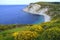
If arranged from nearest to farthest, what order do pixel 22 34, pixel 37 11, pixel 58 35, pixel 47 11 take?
pixel 58 35
pixel 22 34
pixel 47 11
pixel 37 11

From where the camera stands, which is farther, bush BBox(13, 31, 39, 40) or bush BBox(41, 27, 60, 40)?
bush BBox(13, 31, 39, 40)

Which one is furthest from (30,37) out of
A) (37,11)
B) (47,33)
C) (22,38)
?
(37,11)

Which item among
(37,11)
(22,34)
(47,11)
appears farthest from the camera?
(37,11)

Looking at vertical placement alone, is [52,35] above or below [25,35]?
above

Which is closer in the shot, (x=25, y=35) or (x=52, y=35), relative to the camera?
(x=52, y=35)

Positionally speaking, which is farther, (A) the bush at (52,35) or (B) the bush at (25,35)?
(B) the bush at (25,35)

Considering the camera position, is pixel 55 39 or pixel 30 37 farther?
pixel 30 37

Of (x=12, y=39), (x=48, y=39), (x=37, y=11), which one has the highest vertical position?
(x=48, y=39)

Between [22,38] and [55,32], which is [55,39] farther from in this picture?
[22,38]

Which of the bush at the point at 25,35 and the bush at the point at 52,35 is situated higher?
the bush at the point at 52,35

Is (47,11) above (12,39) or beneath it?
beneath

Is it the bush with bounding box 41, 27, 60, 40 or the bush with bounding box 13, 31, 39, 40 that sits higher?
the bush with bounding box 41, 27, 60, 40
